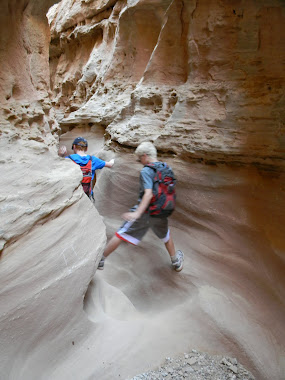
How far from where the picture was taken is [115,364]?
81.1 inches

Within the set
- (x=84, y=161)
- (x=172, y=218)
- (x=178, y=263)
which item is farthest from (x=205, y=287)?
(x=84, y=161)

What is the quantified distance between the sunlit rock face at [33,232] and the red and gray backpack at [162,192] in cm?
57

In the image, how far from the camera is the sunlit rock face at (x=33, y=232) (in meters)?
1.79

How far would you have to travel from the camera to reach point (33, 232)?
2.00 metres

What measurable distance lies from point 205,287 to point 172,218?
89cm

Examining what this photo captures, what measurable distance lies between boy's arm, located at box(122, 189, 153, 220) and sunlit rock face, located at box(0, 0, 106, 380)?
1.26 feet

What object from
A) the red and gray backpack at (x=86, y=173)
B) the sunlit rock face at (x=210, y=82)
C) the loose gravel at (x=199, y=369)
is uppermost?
the sunlit rock face at (x=210, y=82)

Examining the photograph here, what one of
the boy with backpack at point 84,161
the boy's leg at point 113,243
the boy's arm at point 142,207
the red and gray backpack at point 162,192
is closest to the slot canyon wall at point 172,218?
the boy's leg at point 113,243

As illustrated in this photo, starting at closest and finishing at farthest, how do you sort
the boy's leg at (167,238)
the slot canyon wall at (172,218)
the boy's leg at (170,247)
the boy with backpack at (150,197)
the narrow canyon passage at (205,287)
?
the slot canyon wall at (172,218) < the narrow canyon passage at (205,287) < the boy with backpack at (150,197) < the boy's leg at (167,238) < the boy's leg at (170,247)

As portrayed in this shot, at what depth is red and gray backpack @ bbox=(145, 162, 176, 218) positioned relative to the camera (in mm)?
2424

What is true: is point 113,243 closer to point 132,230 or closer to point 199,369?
point 132,230

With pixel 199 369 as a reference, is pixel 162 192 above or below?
above

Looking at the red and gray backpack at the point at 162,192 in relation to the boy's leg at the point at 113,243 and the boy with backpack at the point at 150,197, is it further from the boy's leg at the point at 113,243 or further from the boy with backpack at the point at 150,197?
the boy's leg at the point at 113,243

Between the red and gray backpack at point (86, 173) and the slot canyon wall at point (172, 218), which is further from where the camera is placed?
the red and gray backpack at point (86, 173)
